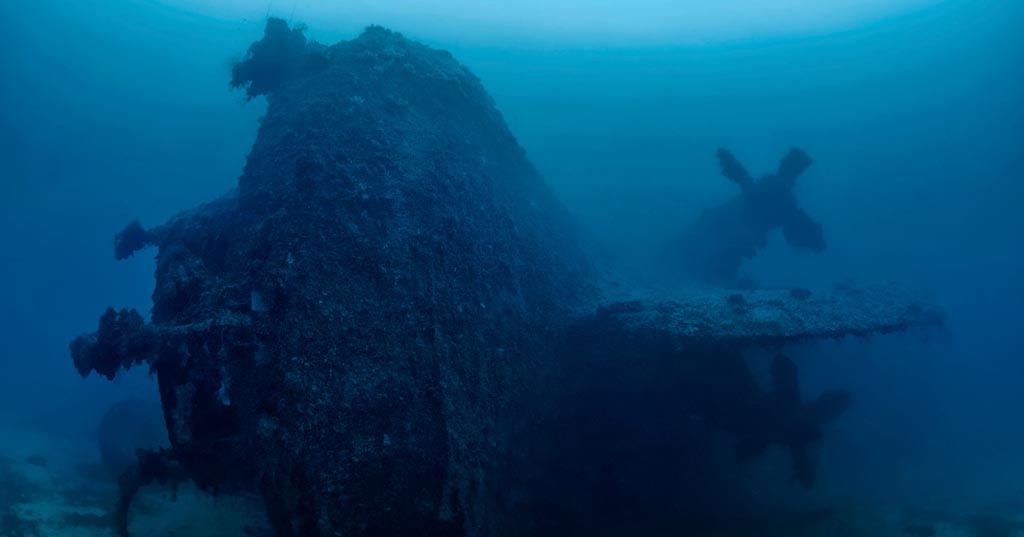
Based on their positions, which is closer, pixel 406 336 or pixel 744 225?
pixel 406 336

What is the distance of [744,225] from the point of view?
49.2 ft

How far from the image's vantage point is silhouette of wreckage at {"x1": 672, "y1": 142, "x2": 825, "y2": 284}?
44.6 feet

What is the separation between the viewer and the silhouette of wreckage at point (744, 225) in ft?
44.6

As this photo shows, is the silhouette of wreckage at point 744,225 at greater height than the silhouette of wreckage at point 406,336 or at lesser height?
Result: greater

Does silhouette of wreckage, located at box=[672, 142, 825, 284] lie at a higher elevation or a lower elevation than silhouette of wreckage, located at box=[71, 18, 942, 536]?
higher

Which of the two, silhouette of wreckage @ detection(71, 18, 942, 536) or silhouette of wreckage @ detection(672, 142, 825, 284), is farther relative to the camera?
silhouette of wreckage @ detection(672, 142, 825, 284)

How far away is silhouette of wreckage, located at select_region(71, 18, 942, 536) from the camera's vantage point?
183 inches

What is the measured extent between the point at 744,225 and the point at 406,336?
12738 mm

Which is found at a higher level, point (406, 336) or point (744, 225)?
point (744, 225)

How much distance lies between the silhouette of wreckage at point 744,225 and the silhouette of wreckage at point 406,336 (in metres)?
4.88

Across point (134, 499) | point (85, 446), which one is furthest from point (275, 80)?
point (85, 446)

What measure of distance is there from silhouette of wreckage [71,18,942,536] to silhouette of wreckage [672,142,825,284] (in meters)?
4.88

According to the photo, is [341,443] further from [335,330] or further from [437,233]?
[437,233]

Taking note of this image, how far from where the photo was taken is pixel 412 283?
5.62 m
